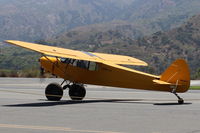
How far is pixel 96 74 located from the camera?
20781 mm

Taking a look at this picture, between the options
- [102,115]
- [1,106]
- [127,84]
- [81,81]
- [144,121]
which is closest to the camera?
[144,121]

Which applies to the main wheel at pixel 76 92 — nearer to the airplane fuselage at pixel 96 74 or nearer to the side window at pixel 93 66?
the airplane fuselage at pixel 96 74

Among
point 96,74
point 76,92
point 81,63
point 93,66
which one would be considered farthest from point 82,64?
point 76,92

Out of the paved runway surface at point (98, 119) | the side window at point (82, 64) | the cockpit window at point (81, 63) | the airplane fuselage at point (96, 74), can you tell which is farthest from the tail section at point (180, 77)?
the side window at point (82, 64)

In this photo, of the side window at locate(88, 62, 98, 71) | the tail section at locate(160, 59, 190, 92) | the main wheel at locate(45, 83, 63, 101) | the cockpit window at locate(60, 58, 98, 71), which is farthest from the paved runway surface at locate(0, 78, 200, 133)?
the cockpit window at locate(60, 58, 98, 71)

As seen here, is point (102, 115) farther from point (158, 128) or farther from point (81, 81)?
point (81, 81)

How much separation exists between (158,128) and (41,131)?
117 inches

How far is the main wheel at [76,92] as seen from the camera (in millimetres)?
21395

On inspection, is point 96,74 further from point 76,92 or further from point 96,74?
point 76,92

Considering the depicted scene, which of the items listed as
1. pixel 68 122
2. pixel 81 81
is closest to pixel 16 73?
pixel 81 81

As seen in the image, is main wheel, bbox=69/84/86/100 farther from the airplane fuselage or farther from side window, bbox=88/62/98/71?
side window, bbox=88/62/98/71

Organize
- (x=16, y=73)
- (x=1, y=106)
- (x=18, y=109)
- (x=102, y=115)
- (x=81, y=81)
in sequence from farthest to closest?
(x=16, y=73) → (x=81, y=81) → (x=1, y=106) → (x=18, y=109) → (x=102, y=115)

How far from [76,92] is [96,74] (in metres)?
1.46

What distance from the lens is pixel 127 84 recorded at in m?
19.8
